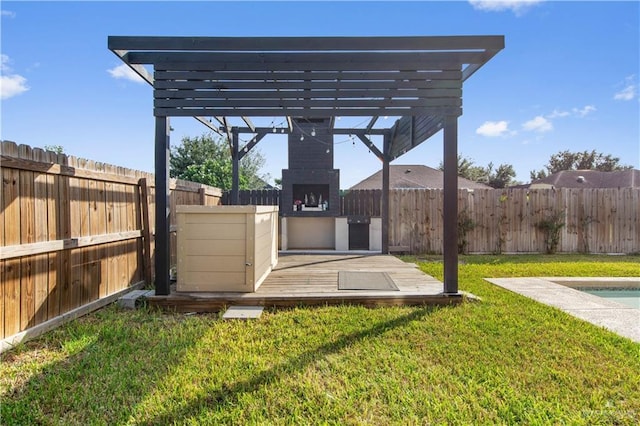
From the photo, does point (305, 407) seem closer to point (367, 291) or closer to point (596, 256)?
point (367, 291)

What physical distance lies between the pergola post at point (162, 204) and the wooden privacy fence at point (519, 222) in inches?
224

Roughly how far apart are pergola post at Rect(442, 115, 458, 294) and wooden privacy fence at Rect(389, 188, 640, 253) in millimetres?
4369

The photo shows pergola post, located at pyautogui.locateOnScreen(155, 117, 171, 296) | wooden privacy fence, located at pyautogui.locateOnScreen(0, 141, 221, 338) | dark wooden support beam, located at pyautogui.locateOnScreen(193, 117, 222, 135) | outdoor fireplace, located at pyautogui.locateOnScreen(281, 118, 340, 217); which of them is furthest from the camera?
outdoor fireplace, located at pyautogui.locateOnScreen(281, 118, 340, 217)

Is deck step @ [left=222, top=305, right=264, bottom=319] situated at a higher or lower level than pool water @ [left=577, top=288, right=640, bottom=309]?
higher

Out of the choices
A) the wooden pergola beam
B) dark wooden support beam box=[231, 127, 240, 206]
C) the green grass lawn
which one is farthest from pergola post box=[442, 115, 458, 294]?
dark wooden support beam box=[231, 127, 240, 206]

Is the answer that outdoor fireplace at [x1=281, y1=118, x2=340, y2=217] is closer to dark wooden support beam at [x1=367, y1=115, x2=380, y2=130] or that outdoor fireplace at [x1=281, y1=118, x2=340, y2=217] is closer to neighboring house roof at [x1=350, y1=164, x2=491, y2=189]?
dark wooden support beam at [x1=367, y1=115, x2=380, y2=130]

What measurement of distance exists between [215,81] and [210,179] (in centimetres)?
1270

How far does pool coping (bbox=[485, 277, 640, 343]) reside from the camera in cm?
298

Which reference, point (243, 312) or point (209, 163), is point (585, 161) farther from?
point (243, 312)

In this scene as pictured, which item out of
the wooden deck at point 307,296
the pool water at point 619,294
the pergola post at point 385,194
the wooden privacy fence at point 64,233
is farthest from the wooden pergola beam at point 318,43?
the pool water at point 619,294

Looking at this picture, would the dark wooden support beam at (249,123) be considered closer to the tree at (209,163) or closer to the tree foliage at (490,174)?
the tree at (209,163)

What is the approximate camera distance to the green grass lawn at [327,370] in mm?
1636

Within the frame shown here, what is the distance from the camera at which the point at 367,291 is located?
362cm

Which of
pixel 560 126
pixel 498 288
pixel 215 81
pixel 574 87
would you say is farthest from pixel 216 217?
pixel 560 126
